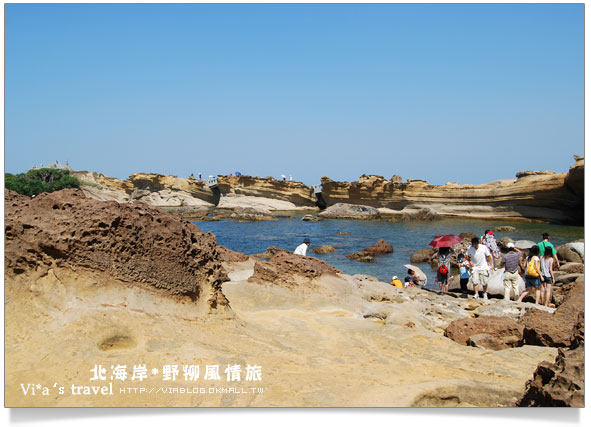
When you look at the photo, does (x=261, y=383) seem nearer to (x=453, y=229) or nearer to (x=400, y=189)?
(x=453, y=229)

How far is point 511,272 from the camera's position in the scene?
9312 mm

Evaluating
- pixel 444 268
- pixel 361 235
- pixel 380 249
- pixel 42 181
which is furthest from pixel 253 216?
pixel 444 268

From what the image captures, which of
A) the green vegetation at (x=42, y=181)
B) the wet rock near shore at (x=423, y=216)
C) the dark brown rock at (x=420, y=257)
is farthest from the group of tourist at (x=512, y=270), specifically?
the green vegetation at (x=42, y=181)

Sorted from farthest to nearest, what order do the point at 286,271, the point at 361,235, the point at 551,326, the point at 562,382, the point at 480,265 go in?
the point at 361,235
the point at 480,265
the point at 286,271
the point at 551,326
the point at 562,382

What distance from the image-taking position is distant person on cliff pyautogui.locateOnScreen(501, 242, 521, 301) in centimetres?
919

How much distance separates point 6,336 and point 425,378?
3.56 meters

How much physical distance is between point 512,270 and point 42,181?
1592 inches

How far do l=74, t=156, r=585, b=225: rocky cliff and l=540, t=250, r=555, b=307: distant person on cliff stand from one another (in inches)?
910

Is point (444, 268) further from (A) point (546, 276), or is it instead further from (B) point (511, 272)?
(A) point (546, 276)

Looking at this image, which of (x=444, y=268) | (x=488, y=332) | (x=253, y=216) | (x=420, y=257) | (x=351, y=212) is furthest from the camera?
→ (x=351, y=212)

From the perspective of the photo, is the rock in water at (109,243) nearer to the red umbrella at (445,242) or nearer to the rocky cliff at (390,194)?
the red umbrella at (445,242)

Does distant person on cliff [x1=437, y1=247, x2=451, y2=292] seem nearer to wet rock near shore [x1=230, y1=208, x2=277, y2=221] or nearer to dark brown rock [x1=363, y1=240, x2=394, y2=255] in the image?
dark brown rock [x1=363, y1=240, x2=394, y2=255]

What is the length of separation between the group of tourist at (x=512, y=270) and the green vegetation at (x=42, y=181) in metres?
33.6

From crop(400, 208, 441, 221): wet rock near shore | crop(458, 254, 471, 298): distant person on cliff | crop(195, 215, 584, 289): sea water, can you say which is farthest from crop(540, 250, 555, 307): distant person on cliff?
crop(400, 208, 441, 221): wet rock near shore
